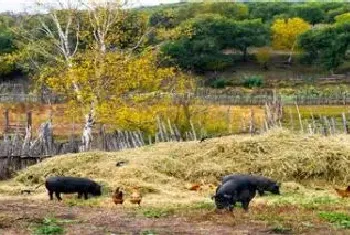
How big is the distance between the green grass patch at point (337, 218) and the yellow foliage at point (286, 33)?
231 feet

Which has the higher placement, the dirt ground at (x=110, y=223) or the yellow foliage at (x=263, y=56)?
the dirt ground at (x=110, y=223)

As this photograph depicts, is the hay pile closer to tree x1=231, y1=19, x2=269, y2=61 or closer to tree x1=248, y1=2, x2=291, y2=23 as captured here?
tree x1=231, y1=19, x2=269, y2=61

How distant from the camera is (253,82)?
2685 inches

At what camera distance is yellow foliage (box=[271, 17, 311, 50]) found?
83250 millimetres

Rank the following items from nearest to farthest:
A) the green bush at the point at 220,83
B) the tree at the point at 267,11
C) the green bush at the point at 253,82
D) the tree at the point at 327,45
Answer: the green bush at the point at 253,82, the green bush at the point at 220,83, the tree at the point at 327,45, the tree at the point at 267,11

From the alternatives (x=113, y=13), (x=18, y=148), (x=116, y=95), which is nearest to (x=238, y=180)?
(x=18, y=148)

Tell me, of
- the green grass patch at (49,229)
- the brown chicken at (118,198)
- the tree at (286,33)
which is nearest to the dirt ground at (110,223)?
the green grass patch at (49,229)

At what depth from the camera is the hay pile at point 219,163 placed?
19.6 metres

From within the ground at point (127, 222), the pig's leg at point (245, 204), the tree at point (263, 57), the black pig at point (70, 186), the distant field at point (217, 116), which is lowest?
the tree at point (263, 57)

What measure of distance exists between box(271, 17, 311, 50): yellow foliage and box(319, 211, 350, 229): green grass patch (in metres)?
70.5

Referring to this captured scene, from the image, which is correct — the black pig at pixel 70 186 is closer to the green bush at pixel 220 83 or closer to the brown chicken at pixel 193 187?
the brown chicken at pixel 193 187

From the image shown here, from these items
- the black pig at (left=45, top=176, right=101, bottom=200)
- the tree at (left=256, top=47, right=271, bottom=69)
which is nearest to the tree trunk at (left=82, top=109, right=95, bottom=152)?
the black pig at (left=45, top=176, right=101, bottom=200)

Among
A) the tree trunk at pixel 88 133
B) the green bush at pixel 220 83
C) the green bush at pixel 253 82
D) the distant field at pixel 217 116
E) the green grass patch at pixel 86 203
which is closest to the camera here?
the green grass patch at pixel 86 203

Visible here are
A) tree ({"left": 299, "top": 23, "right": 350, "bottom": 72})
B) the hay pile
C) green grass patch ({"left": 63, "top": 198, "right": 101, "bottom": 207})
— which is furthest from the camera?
tree ({"left": 299, "top": 23, "right": 350, "bottom": 72})
